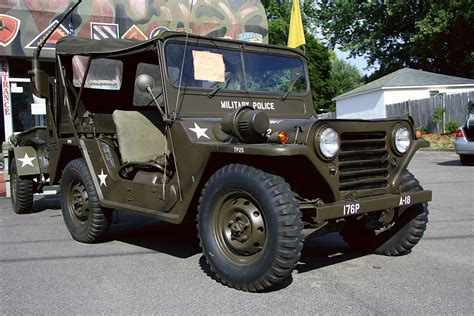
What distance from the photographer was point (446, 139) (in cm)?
2212

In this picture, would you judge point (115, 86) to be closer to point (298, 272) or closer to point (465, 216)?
point (298, 272)

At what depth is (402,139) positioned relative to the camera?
4.48 m

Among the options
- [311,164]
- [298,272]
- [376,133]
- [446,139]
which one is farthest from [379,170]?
[446,139]

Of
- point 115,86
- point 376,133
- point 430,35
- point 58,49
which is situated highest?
point 430,35

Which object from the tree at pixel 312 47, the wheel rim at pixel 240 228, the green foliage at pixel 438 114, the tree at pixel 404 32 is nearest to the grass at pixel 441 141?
the green foliage at pixel 438 114

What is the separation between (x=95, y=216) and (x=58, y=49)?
2.05 meters

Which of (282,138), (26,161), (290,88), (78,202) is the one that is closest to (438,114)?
(290,88)

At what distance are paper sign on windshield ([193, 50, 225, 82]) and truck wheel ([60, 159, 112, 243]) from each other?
68.3 inches

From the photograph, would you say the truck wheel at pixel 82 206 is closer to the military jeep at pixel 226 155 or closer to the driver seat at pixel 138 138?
the military jeep at pixel 226 155

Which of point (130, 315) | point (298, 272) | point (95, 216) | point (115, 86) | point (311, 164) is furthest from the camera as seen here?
point (115, 86)

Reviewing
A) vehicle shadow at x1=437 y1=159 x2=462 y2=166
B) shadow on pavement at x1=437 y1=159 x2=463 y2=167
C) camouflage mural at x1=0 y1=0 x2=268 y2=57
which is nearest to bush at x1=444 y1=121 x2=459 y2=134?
vehicle shadow at x1=437 y1=159 x2=462 y2=166

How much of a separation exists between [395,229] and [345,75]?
68481 mm

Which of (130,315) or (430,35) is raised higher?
(430,35)

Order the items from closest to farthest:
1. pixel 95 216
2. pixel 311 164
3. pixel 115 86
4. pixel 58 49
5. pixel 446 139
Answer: pixel 311 164 → pixel 95 216 → pixel 58 49 → pixel 115 86 → pixel 446 139
